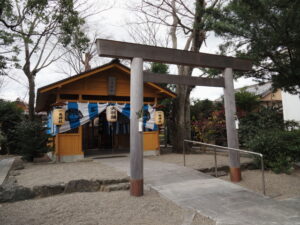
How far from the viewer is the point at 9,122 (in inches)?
611

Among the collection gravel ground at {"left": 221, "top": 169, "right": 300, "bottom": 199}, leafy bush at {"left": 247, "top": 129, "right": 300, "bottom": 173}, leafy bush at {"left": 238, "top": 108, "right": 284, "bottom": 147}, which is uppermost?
leafy bush at {"left": 238, "top": 108, "right": 284, "bottom": 147}

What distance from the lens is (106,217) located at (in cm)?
383

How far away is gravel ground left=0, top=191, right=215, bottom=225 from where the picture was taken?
3.69 metres

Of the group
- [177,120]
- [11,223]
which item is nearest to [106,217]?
[11,223]

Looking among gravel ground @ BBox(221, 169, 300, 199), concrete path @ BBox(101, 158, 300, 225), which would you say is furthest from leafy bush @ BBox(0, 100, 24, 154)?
gravel ground @ BBox(221, 169, 300, 199)

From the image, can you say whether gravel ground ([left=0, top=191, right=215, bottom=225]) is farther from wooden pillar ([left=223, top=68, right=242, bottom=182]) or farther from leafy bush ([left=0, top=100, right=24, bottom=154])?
leafy bush ([left=0, top=100, right=24, bottom=154])

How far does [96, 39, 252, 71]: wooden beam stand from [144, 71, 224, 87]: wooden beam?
14.3 inches

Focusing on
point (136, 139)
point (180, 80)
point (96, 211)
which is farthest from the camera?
point (180, 80)

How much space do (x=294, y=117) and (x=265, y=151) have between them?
9920mm

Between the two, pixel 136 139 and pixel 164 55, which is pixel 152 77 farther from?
pixel 136 139

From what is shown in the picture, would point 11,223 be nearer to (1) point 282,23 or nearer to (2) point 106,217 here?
(2) point 106,217

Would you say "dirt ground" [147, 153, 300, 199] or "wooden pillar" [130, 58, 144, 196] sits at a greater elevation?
"wooden pillar" [130, 58, 144, 196]

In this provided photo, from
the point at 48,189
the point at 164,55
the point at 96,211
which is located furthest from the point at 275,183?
the point at 48,189

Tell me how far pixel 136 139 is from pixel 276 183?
4.17 meters
